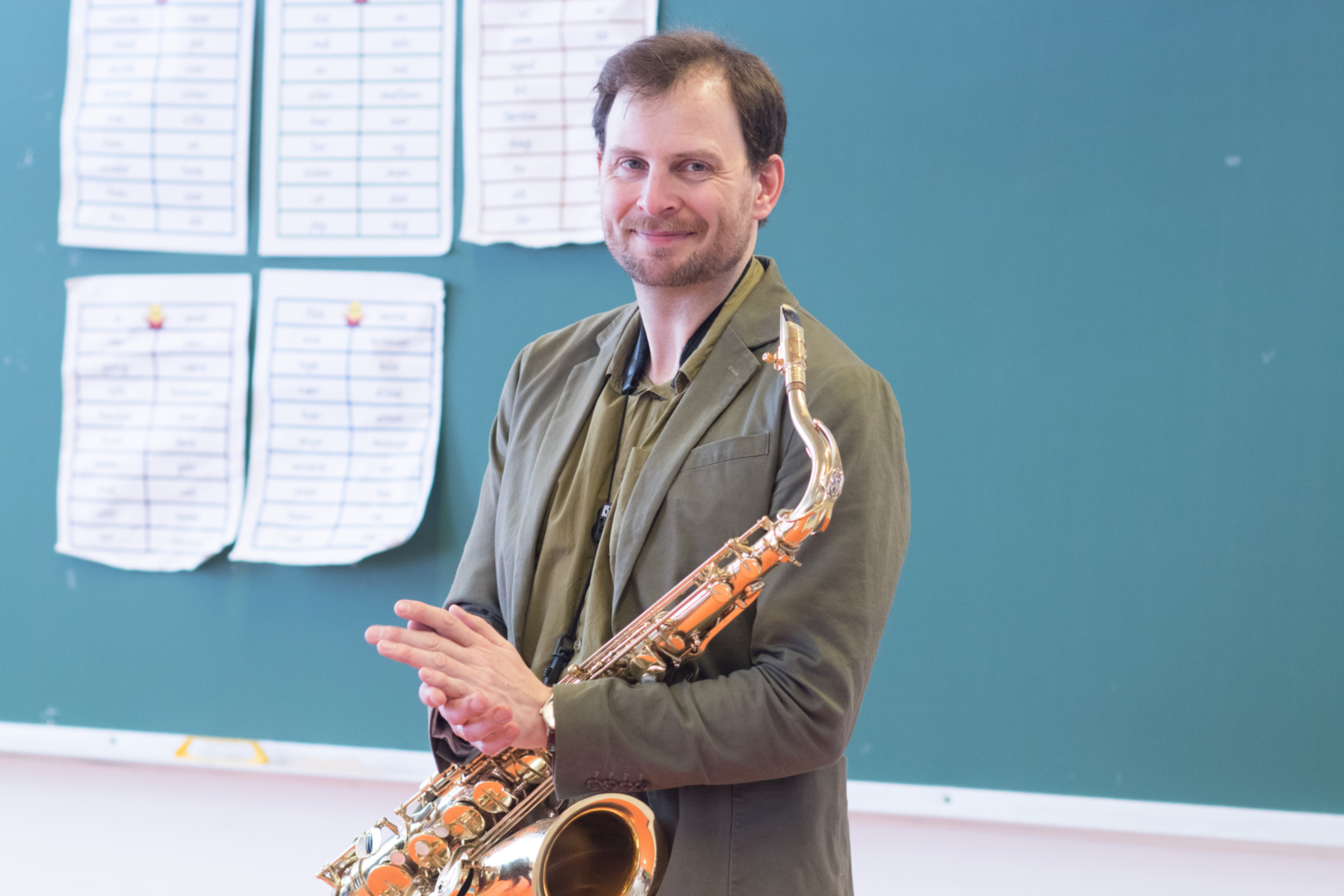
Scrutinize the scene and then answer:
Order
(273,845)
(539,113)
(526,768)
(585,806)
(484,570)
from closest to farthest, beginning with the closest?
1. (585,806)
2. (526,768)
3. (484,570)
4. (539,113)
5. (273,845)

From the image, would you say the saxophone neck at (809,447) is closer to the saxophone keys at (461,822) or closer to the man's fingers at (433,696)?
the man's fingers at (433,696)

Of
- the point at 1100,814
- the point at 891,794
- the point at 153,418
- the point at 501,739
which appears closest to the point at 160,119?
the point at 153,418

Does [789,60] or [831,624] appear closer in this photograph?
[831,624]

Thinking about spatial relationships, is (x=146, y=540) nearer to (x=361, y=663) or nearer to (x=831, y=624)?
(x=361, y=663)

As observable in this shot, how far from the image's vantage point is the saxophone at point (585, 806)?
106 cm

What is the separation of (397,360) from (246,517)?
429 millimetres

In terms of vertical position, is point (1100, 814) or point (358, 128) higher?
point (358, 128)

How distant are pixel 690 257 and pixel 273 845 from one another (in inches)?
61.2

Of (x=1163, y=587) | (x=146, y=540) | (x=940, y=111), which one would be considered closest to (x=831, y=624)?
(x=1163, y=587)

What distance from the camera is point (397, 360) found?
2.03 m

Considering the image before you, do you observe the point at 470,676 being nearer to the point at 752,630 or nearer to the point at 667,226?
the point at 752,630

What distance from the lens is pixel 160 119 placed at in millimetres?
2104

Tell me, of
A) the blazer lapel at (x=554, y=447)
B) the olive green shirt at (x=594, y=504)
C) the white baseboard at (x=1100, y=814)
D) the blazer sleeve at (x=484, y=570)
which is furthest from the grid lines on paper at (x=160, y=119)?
the white baseboard at (x=1100, y=814)

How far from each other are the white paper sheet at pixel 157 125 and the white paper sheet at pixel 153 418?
0.35 ft
